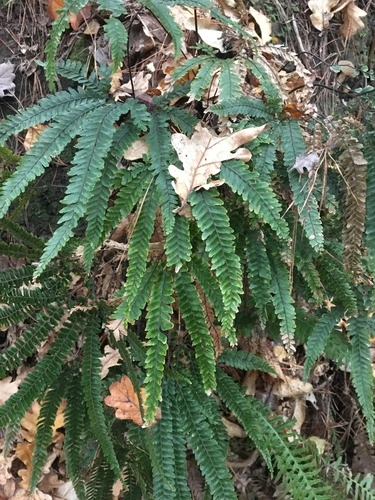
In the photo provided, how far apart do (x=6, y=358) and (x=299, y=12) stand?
2139 mm

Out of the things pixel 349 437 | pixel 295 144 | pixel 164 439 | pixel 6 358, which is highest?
pixel 295 144

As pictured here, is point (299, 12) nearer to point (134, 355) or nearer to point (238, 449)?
point (134, 355)

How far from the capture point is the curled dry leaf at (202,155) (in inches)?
53.2

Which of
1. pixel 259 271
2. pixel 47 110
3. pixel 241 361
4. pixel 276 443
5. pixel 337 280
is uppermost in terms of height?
pixel 47 110

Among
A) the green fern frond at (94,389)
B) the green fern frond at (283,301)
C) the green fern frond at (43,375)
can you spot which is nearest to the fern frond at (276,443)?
the green fern frond at (283,301)

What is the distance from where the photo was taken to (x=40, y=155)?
140cm

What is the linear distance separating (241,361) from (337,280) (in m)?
0.54

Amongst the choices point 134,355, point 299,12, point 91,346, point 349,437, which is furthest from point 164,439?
point 299,12

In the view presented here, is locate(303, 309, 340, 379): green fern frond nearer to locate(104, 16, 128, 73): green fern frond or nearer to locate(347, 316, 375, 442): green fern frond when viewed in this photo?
locate(347, 316, 375, 442): green fern frond

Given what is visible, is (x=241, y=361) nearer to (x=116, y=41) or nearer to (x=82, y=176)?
(x=82, y=176)

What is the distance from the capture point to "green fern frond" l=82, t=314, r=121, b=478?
1506 millimetres

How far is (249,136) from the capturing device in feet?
4.70

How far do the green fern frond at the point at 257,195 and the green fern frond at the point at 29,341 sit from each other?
843 millimetres

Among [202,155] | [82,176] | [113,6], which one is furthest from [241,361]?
[113,6]
